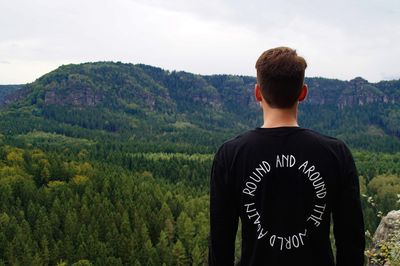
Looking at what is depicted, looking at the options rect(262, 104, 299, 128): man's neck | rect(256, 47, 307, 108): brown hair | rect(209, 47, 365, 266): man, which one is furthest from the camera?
rect(262, 104, 299, 128): man's neck

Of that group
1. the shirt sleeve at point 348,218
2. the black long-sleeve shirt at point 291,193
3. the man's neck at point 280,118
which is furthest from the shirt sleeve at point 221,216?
the shirt sleeve at point 348,218

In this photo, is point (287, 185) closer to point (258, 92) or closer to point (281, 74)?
point (258, 92)

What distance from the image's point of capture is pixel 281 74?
7246mm

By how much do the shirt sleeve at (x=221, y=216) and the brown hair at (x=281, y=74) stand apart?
1.32 metres

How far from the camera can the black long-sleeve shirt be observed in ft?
24.5

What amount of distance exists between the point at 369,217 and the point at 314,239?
11019cm

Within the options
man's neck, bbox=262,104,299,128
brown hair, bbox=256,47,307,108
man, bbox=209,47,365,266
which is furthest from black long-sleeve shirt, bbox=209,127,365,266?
brown hair, bbox=256,47,307,108

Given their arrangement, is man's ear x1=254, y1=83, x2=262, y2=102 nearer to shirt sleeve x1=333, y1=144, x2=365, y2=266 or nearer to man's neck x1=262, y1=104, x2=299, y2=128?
man's neck x1=262, y1=104, x2=299, y2=128

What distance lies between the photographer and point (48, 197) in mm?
117750

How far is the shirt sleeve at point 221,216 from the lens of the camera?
7660 mm

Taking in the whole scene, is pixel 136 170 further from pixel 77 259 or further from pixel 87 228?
pixel 77 259

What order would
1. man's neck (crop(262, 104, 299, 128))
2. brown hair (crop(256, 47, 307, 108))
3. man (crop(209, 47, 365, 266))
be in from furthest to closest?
man's neck (crop(262, 104, 299, 128)), man (crop(209, 47, 365, 266)), brown hair (crop(256, 47, 307, 108))

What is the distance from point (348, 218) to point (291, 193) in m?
1.04

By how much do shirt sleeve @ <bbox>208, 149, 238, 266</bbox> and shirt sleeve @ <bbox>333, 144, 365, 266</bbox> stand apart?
1.71 meters
